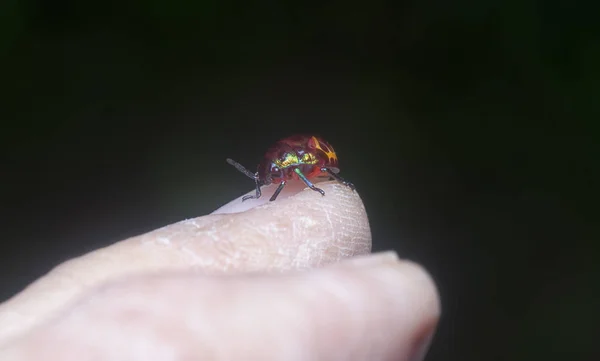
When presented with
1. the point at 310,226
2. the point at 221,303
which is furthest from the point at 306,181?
the point at 221,303

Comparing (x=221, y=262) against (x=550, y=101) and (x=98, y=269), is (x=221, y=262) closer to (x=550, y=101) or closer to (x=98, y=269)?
(x=98, y=269)

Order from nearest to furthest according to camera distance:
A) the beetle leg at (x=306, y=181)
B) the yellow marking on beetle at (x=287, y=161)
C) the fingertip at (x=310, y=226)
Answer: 1. the fingertip at (x=310, y=226)
2. the beetle leg at (x=306, y=181)
3. the yellow marking on beetle at (x=287, y=161)

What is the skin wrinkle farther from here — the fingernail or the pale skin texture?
the fingernail

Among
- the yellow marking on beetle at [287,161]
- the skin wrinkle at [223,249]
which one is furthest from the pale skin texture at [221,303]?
the yellow marking on beetle at [287,161]

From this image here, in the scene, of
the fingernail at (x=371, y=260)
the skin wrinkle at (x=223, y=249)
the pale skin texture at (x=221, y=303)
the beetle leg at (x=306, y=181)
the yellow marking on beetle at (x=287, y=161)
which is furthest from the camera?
the yellow marking on beetle at (x=287, y=161)

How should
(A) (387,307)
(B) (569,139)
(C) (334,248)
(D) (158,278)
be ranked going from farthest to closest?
(B) (569,139), (C) (334,248), (A) (387,307), (D) (158,278)

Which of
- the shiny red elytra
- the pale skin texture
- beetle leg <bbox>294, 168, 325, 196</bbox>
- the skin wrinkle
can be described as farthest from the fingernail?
the shiny red elytra

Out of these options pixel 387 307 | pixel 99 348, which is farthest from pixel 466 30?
pixel 99 348

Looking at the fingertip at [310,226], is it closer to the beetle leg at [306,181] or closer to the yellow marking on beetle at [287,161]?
the beetle leg at [306,181]
